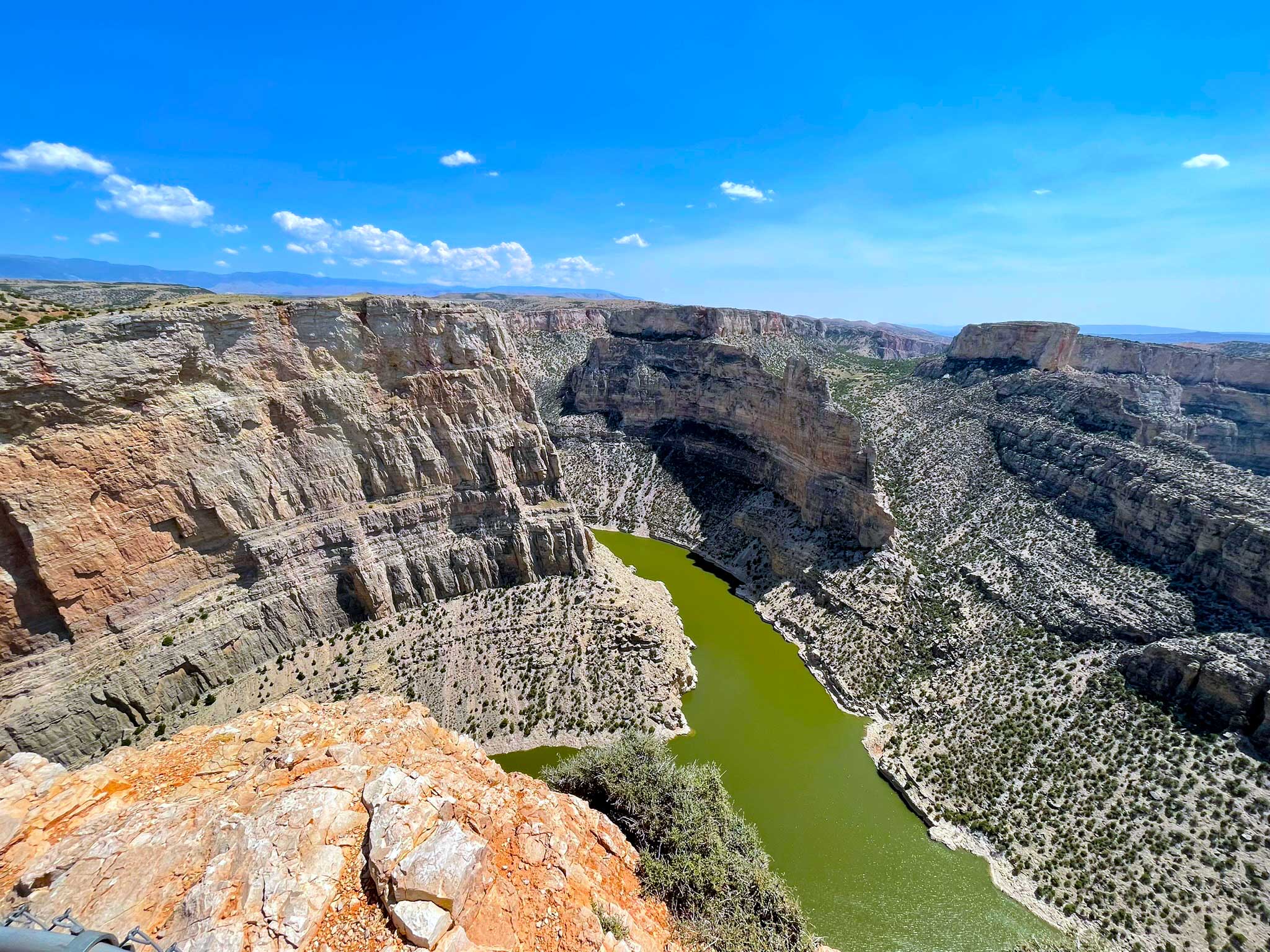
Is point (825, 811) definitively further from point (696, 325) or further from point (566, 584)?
point (696, 325)

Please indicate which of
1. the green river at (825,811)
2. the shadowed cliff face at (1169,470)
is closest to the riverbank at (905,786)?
the green river at (825,811)

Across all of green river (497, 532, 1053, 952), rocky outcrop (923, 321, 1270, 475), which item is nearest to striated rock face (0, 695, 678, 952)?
green river (497, 532, 1053, 952)

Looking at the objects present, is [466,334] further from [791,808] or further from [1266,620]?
[1266,620]

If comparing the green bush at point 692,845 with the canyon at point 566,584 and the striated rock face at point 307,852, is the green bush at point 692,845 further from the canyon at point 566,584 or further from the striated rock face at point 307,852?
the canyon at point 566,584

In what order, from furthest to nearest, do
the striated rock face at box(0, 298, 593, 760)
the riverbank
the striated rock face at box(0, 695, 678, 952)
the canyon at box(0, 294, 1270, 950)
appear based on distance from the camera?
the striated rock face at box(0, 298, 593, 760), the canyon at box(0, 294, 1270, 950), the riverbank, the striated rock face at box(0, 695, 678, 952)

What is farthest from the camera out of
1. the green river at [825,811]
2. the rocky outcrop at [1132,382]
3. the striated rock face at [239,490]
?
the rocky outcrop at [1132,382]

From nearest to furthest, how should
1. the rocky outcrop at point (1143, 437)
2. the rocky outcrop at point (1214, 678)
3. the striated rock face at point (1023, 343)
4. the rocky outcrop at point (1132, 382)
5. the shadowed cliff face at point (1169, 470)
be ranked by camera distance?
the rocky outcrop at point (1214, 678)
the shadowed cliff face at point (1169, 470)
the rocky outcrop at point (1143, 437)
the rocky outcrop at point (1132, 382)
the striated rock face at point (1023, 343)

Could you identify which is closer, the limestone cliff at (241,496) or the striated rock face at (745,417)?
the limestone cliff at (241,496)

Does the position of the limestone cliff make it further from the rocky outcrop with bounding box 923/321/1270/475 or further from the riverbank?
the rocky outcrop with bounding box 923/321/1270/475
